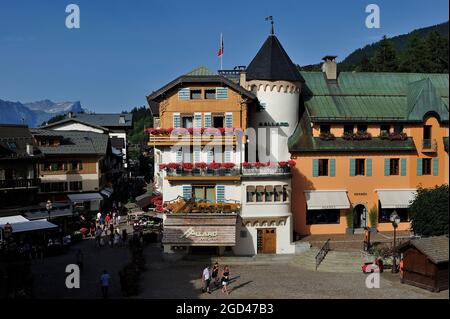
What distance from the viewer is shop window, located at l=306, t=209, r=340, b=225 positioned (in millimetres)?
44188

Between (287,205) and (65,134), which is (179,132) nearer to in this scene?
(287,205)

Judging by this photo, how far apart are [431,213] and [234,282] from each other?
14.1m

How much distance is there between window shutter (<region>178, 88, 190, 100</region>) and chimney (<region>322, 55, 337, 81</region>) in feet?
51.2

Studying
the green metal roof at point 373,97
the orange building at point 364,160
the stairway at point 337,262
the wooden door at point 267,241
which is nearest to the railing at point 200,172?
the wooden door at point 267,241

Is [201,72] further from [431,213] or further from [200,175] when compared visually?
[431,213]

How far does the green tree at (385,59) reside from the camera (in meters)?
73.3

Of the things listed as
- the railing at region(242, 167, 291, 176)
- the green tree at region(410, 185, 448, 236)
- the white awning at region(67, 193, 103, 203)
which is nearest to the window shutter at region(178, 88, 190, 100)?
the railing at region(242, 167, 291, 176)

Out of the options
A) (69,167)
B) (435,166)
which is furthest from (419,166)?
(69,167)

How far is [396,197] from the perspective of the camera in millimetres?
44062

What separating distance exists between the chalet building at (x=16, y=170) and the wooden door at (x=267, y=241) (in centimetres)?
2595

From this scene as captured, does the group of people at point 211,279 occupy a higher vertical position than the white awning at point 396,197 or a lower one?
lower

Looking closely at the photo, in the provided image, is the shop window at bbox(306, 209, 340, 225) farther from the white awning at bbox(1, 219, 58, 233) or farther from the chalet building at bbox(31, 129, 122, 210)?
the chalet building at bbox(31, 129, 122, 210)

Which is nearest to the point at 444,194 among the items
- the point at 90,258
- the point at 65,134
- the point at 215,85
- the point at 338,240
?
the point at 338,240

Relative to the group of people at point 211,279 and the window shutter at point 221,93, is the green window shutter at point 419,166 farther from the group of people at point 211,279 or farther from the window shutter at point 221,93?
the group of people at point 211,279
